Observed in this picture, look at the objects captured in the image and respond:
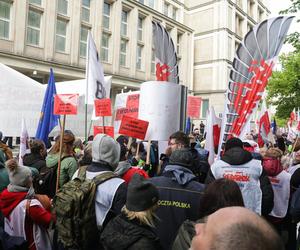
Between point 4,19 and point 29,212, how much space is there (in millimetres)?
19814

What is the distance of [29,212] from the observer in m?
3.11

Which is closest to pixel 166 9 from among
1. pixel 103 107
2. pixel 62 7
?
pixel 62 7

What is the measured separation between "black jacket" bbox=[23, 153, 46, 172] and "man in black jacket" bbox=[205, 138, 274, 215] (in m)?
2.56

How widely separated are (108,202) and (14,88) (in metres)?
5.92

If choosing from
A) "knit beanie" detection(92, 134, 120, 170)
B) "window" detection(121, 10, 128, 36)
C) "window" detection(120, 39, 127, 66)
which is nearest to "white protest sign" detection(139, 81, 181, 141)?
"knit beanie" detection(92, 134, 120, 170)

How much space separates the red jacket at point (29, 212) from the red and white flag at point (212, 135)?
2.98m

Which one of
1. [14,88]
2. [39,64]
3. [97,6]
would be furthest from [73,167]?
[97,6]

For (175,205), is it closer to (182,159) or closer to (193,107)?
(182,159)

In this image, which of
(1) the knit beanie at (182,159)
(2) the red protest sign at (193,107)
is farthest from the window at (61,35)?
(1) the knit beanie at (182,159)

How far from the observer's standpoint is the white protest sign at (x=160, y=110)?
15.9ft

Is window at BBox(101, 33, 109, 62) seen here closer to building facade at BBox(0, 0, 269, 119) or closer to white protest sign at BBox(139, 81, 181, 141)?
building facade at BBox(0, 0, 269, 119)

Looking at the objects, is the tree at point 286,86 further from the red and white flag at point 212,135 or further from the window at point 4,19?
the red and white flag at point 212,135

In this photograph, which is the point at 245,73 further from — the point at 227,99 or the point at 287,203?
the point at 287,203

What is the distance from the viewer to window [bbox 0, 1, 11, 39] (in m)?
20.0
